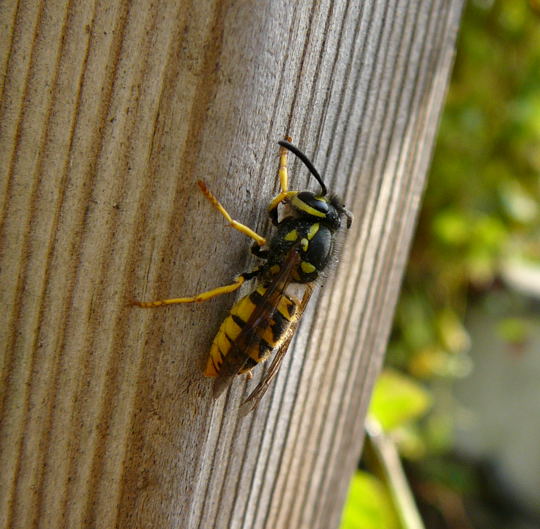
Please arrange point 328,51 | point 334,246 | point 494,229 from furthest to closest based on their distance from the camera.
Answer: point 494,229 < point 334,246 < point 328,51

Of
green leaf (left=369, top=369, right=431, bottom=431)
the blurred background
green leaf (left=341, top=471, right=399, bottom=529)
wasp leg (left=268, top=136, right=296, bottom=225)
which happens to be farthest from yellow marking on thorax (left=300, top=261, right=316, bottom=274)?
the blurred background

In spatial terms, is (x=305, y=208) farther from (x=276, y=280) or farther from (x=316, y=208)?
(x=276, y=280)

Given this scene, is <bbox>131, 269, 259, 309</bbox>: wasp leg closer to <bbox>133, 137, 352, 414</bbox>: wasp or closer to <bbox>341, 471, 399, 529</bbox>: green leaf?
<bbox>133, 137, 352, 414</bbox>: wasp

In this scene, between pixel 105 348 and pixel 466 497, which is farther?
pixel 466 497

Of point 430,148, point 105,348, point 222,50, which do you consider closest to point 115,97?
point 222,50

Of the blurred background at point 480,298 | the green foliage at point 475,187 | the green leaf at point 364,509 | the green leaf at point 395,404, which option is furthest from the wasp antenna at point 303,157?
the green foliage at point 475,187

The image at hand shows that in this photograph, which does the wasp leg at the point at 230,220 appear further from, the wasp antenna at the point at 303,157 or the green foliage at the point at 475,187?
the green foliage at the point at 475,187

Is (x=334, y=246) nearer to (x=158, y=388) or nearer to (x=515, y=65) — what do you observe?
(x=158, y=388)
